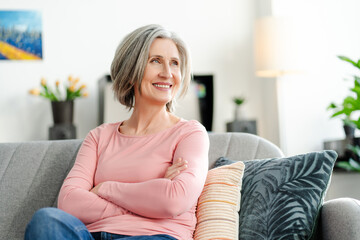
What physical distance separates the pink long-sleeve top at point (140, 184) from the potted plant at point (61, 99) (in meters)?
2.63

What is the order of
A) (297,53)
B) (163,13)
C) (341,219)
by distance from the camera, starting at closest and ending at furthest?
(341,219), (297,53), (163,13)

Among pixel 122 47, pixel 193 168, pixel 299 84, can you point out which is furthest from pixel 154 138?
pixel 299 84

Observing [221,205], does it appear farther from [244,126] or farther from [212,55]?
[212,55]

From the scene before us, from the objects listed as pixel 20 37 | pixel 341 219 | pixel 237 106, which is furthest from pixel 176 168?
pixel 20 37

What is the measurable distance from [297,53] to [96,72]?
73.0 inches

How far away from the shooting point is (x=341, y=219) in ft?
4.98

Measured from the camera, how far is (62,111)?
449 cm

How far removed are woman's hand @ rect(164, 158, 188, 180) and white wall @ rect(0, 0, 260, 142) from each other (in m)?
3.27

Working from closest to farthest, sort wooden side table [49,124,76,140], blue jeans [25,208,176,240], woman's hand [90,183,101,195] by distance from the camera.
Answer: blue jeans [25,208,176,240], woman's hand [90,183,101,195], wooden side table [49,124,76,140]

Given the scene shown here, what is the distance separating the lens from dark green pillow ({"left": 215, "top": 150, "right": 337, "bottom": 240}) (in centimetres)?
160

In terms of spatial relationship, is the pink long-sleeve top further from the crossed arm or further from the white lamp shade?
the white lamp shade

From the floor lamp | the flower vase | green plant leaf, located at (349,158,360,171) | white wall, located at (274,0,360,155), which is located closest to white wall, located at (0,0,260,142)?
the flower vase

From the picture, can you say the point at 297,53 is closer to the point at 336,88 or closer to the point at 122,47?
the point at 336,88

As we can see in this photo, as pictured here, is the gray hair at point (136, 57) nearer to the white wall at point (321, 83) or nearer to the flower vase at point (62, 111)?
the flower vase at point (62, 111)
